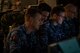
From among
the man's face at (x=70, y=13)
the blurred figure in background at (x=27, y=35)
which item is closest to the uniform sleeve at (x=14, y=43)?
the blurred figure in background at (x=27, y=35)

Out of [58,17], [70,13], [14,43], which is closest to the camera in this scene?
[14,43]

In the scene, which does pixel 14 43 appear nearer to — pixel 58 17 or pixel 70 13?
pixel 58 17

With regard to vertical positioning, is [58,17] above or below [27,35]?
above

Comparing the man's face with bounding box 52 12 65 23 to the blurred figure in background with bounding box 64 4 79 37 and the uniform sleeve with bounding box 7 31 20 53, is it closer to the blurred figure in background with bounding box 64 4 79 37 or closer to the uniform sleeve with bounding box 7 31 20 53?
the blurred figure in background with bounding box 64 4 79 37

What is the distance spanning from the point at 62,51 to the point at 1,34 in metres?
4.14

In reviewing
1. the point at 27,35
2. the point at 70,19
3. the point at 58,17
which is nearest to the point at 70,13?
the point at 70,19

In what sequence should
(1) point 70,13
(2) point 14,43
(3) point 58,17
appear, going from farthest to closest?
1. (1) point 70,13
2. (3) point 58,17
3. (2) point 14,43

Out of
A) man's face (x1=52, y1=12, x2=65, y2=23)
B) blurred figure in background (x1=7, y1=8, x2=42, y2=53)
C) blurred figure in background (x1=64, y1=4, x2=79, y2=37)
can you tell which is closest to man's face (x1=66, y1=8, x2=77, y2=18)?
blurred figure in background (x1=64, y1=4, x2=79, y2=37)

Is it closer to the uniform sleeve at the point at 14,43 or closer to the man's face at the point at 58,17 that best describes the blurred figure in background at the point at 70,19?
the man's face at the point at 58,17

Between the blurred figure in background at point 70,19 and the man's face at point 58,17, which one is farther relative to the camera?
the blurred figure in background at point 70,19

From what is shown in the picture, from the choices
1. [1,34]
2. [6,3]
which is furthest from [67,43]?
[6,3]

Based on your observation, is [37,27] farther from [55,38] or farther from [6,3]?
[6,3]

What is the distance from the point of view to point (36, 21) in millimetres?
2943

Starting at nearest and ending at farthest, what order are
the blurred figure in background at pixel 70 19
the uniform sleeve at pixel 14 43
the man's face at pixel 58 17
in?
the uniform sleeve at pixel 14 43, the man's face at pixel 58 17, the blurred figure in background at pixel 70 19
